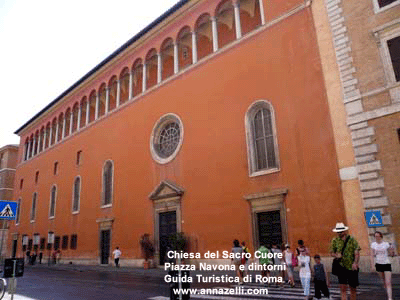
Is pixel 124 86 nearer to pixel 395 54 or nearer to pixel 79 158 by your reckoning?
pixel 79 158

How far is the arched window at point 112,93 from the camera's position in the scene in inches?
1088

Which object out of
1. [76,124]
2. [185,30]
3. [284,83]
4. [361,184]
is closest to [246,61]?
[284,83]

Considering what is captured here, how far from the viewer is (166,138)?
21828 millimetres

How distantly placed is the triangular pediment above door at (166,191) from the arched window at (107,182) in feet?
18.0

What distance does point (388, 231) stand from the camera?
11.7m

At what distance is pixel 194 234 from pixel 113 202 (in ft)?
27.7

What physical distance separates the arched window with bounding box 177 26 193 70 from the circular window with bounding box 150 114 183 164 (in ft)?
11.6

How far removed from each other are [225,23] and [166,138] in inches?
310

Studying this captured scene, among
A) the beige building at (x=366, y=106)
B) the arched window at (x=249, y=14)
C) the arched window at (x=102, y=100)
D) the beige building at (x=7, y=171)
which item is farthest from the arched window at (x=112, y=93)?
the beige building at (x=7, y=171)

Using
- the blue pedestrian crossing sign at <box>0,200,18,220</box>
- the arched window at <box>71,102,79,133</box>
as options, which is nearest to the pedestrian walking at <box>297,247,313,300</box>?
the blue pedestrian crossing sign at <box>0,200,18,220</box>

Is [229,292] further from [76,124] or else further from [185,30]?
[76,124]

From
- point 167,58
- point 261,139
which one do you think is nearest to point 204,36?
point 167,58

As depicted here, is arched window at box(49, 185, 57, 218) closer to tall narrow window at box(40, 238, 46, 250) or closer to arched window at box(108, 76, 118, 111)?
tall narrow window at box(40, 238, 46, 250)

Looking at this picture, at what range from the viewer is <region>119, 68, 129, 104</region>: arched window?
26.7 meters
